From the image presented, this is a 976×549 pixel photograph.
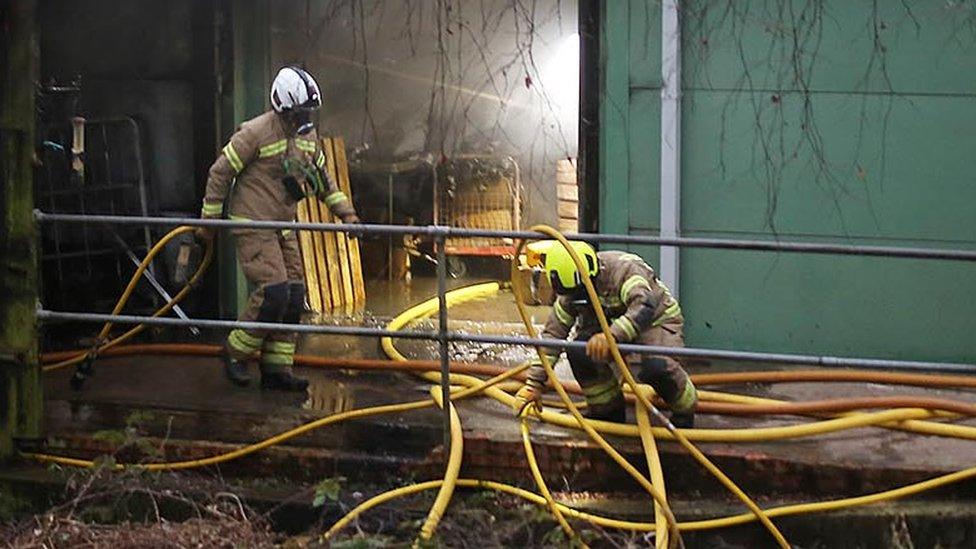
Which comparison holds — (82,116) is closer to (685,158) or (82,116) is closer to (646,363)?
(685,158)

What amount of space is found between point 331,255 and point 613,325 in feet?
14.1

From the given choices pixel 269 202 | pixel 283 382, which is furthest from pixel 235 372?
pixel 269 202

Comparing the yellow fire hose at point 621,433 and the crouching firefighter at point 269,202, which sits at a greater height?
the crouching firefighter at point 269,202

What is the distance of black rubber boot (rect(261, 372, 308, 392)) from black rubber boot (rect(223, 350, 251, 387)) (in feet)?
0.37

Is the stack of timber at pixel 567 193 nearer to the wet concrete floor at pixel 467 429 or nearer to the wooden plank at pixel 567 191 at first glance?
the wooden plank at pixel 567 191

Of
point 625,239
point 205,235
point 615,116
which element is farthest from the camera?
point 615,116

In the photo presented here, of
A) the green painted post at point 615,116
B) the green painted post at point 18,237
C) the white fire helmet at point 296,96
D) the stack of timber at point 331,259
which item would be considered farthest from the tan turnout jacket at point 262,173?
the stack of timber at point 331,259

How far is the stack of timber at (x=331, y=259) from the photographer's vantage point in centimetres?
1085

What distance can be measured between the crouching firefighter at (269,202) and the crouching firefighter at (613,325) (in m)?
1.64

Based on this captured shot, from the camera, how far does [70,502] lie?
723cm

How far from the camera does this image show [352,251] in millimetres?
11352

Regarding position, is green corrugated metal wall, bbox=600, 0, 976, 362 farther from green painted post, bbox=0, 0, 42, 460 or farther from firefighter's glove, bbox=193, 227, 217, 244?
green painted post, bbox=0, 0, 42, 460

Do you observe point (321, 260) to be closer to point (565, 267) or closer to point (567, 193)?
point (567, 193)

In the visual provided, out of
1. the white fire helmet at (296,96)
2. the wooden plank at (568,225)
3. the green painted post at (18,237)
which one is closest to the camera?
the green painted post at (18,237)
